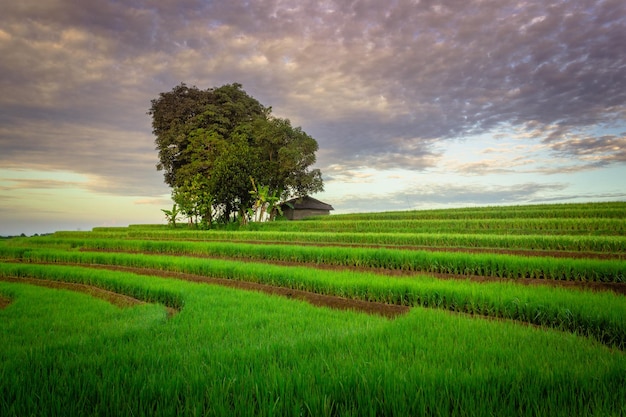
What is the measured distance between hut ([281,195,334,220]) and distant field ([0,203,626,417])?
30.7 metres

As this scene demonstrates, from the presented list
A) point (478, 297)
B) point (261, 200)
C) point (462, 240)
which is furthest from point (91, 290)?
point (261, 200)

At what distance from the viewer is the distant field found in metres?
2.45

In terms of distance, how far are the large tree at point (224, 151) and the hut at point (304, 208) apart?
7.35m

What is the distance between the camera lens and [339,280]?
8.64 metres

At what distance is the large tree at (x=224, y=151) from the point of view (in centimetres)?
3184

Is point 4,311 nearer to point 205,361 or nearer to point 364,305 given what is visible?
point 205,361

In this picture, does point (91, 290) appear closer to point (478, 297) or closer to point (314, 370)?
point (314, 370)

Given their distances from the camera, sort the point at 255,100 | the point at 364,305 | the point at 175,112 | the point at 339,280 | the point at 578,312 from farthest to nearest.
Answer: the point at 255,100 < the point at 175,112 < the point at 339,280 < the point at 364,305 < the point at 578,312

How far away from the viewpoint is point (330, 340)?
405 cm

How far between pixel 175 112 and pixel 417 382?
37167mm

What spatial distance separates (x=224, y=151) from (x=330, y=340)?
96.0ft

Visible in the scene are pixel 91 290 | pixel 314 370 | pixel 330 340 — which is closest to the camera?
pixel 314 370

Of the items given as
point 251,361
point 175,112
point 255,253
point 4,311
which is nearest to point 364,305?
point 251,361

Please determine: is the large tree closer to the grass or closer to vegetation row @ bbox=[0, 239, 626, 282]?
vegetation row @ bbox=[0, 239, 626, 282]
